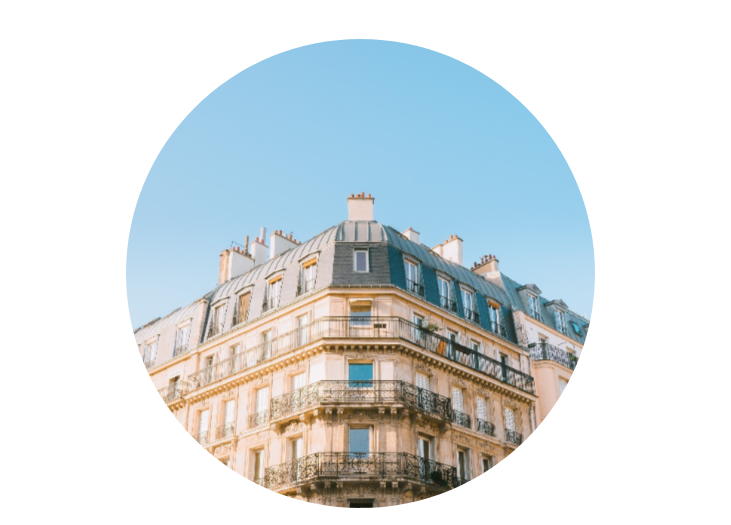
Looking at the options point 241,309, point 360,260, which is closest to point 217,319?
point 241,309

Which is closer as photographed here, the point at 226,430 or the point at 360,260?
the point at 226,430

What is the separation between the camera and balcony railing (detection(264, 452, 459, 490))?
11883 millimetres

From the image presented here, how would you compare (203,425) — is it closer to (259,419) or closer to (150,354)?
(259,419)

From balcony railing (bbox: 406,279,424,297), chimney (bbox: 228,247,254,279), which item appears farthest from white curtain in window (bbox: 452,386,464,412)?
chimney (bbox: 228,247,254,279)

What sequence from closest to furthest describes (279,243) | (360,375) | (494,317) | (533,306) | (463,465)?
(360,375)
(463,465)
(279,243)
(533,306)
(494,317)

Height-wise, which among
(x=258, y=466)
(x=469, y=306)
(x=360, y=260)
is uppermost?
(x=360, y=260)

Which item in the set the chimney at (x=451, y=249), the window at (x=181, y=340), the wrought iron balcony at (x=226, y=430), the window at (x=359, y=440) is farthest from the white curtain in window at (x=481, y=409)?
the window at (x=181, y=340)

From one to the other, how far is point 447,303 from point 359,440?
10.6 ft

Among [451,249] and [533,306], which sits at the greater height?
[451,249]

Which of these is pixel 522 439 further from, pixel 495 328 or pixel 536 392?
pixel 495 328

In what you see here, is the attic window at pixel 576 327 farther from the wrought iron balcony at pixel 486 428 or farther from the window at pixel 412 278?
the window at pixel 412 278

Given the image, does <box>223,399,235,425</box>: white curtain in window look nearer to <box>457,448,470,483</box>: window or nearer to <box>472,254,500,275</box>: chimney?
<box>457,448,470,483</box>: window

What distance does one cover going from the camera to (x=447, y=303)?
1425cm

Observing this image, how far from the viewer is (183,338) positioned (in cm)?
→ 1430
